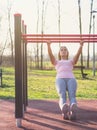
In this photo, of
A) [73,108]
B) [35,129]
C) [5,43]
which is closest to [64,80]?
[73,108]

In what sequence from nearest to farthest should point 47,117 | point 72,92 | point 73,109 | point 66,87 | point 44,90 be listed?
1. point 73,109
2. point 72,92
3. point 66,87
4. point 47,117
5. point 44,90

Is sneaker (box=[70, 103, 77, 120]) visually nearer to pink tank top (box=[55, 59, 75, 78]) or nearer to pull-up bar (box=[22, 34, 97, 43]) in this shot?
pink tank top (box=[55, 59, 75, 78])

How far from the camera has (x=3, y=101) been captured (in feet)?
34.2

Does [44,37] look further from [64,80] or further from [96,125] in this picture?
[96,125]

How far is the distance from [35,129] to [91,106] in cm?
314

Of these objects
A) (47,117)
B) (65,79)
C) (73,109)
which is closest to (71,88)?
(65,79)

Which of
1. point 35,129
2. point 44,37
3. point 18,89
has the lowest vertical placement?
point 35,129

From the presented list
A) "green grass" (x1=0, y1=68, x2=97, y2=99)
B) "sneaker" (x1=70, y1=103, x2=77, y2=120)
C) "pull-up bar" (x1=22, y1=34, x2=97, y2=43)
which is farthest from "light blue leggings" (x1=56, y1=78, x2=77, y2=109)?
"green grass" (x1=0, y1=68, x2=97, y2=99)

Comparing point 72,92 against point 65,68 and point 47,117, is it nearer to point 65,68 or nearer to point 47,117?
point 65,68

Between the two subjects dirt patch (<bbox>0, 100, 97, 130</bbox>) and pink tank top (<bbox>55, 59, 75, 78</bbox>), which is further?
pink tank top (<bbox>55, 59, 75, 78</bbox>)

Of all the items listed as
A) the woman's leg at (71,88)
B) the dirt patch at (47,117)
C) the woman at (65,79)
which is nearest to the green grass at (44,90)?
the dirt patch at (47,117)

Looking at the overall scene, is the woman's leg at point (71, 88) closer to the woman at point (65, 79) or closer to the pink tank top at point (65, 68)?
the woman at point (65, 79)

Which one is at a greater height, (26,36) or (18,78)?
(26,36)

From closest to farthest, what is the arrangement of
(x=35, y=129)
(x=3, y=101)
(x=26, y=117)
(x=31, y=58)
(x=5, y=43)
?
(x=35, y=129)
(x=26, y=117)
(x=3, y=101)
(x=5, y=43)
(x=31, y=58)
